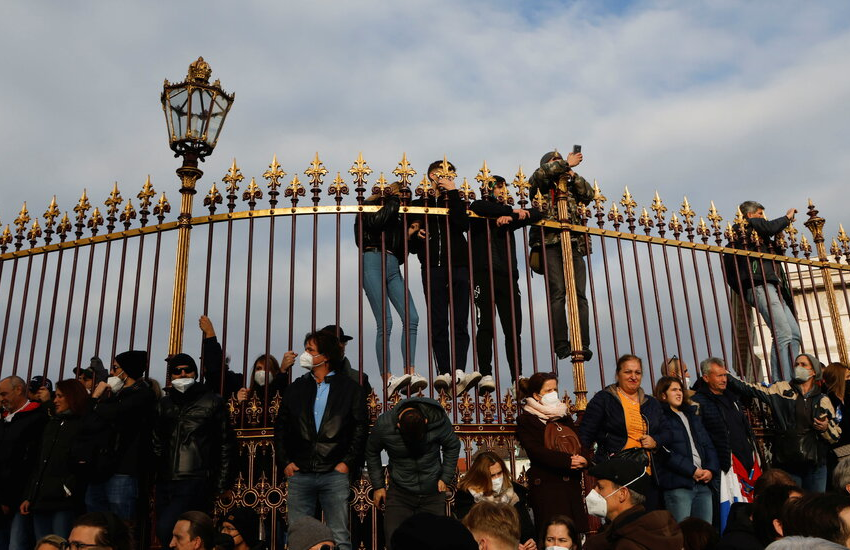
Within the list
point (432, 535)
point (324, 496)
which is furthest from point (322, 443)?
point (432, 535)

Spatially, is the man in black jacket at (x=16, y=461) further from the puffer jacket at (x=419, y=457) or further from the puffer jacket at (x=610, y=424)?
the puffer jacket at (x=610, y=424)

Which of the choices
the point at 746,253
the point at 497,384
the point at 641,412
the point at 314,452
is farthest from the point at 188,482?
the point at 746,253

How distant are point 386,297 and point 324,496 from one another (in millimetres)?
2165

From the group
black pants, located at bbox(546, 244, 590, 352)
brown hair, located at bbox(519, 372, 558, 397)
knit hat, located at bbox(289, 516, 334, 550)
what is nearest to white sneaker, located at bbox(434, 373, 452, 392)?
brown hair, located at bbox(519, 372, 558, 397)

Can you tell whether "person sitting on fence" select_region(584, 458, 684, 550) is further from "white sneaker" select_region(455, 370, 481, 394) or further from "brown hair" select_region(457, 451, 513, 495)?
"white sneaker" select_region(455, 370, 481, 394)

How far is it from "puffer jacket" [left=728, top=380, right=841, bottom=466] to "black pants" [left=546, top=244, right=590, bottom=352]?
1.65 m

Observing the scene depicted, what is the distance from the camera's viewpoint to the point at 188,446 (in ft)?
22.5

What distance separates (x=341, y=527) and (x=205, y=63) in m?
5.04

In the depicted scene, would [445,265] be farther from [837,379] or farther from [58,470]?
[837,379]

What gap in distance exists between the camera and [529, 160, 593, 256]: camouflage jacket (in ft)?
30.1

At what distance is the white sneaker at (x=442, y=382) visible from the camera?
25.3 ft

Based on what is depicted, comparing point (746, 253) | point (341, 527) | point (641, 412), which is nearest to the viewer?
point (341, 527)

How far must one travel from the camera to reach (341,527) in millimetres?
6582

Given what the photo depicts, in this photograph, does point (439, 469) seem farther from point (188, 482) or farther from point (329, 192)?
point (329, 192)
